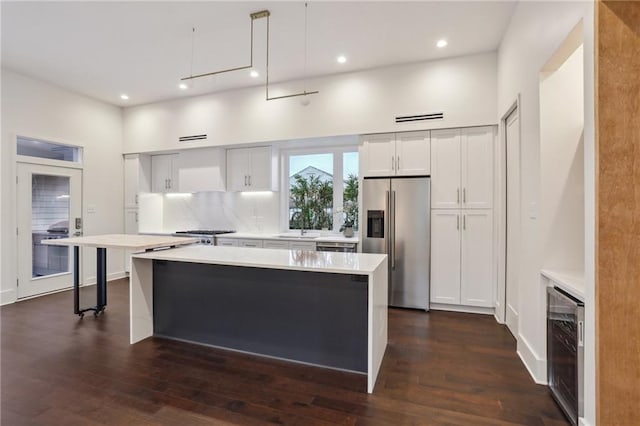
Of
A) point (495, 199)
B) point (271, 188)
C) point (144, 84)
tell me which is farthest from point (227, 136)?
point (495, 199)

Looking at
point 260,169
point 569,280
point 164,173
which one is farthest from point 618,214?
point 164,173

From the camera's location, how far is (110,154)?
5.57 meters

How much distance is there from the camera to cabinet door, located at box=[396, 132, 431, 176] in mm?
3945

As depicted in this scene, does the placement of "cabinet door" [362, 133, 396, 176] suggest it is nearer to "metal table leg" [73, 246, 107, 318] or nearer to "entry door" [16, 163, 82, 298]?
"metal table leg" [73, 246, 107, 318]

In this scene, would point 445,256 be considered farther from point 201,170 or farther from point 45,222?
point 45,222

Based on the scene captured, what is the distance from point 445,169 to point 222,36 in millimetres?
3041

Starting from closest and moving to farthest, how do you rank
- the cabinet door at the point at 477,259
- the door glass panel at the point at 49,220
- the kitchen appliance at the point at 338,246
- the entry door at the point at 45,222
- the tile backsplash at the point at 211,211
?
the cabinet door at the point at 477,259 → the kitchen appliance at the point at 338,246 → the entry door at the point at 45,222 → the door glass panel at the point at 49,220 → the tile backsplash at the point at 211,211

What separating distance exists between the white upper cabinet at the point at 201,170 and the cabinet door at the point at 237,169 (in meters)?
0.10

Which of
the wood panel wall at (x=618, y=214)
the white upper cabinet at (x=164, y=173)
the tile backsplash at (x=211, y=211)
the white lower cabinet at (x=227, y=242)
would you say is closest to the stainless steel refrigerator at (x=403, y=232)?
the tile backsplash at (x=211, y=211)

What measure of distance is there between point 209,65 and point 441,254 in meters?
3.93

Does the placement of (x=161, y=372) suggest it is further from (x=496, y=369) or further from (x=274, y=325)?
(x=496, y=369)

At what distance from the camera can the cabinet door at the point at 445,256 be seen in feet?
12.6

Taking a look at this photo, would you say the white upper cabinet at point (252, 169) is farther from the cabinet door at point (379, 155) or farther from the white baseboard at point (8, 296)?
the white baseboard at point (8, 296)

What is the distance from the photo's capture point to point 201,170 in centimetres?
527
